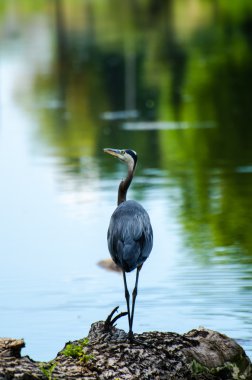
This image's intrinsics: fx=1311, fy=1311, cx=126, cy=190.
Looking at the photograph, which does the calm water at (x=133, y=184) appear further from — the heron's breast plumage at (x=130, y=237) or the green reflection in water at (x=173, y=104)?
the heron's breast plumage at (x=130, y=237)

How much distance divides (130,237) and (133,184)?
1130cm

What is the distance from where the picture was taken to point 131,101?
35.8m

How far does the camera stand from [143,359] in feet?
27.1

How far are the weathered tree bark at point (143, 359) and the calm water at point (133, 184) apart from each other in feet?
5.79

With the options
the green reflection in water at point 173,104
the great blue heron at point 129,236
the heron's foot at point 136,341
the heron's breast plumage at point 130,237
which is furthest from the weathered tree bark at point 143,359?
the green reflection in water at point 173,104

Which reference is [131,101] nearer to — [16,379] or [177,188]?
[177,188]

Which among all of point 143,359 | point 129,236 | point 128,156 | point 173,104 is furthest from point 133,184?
point 143,359

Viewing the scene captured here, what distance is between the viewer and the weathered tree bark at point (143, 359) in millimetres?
7895

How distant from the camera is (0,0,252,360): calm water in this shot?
12.1 meters

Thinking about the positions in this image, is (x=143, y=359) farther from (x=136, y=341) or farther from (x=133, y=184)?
(x=133, y=184)

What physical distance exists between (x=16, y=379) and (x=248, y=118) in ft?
71.4

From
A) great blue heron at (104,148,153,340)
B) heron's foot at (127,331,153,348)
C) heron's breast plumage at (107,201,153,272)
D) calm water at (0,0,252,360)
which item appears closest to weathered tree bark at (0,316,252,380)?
heron's foot at (127,331,153,348)

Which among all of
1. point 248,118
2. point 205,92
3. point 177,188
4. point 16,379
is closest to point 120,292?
point 16,379

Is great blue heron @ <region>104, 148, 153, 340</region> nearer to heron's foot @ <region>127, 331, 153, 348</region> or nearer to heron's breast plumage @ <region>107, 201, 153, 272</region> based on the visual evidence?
heron's breast plumage @ <region>107, 201, 153, 272</region>
